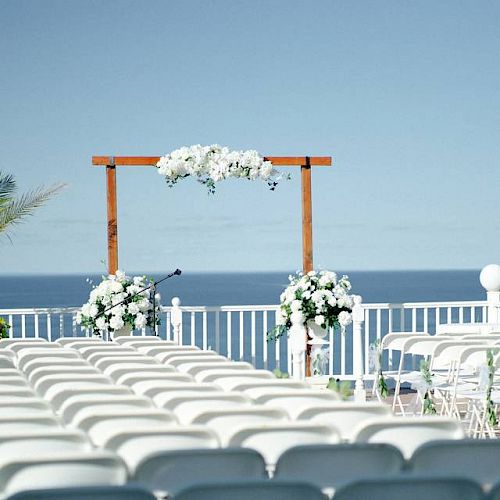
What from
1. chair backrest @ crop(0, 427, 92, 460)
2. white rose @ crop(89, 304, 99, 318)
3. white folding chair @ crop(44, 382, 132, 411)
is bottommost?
chair backrest @ crop(0, 427, 92, 460)

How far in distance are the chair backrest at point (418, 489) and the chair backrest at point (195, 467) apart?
461 mm

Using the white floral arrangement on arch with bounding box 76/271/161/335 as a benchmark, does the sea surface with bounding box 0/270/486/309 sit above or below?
below

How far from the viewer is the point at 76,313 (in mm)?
10945

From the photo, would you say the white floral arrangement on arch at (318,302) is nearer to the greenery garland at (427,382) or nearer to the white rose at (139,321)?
the white rose at (139,321)

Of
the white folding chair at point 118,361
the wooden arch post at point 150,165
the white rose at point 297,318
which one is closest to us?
the white folding chair at point 118,361

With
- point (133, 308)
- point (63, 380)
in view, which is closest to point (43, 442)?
point (63, 380)

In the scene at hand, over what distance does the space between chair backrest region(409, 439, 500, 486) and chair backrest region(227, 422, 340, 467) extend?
360mm

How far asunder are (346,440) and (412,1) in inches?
1014

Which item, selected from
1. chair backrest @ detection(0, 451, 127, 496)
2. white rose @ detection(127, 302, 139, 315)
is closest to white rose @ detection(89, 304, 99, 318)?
white rose @ detection(127, 302, 139, 315)

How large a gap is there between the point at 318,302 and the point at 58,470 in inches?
268

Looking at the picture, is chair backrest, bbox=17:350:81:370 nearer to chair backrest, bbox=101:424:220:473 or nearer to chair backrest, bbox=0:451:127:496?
chair backrest, bbox=101:424:220:473

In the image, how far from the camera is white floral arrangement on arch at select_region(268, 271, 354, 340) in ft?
33.0

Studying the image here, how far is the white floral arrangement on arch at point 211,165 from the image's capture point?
11.1 metres

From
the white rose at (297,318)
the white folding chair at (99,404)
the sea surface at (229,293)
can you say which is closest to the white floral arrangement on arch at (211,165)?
the white rose at (297,318)
